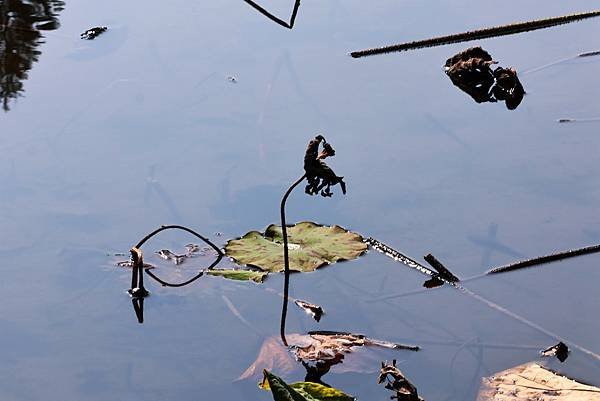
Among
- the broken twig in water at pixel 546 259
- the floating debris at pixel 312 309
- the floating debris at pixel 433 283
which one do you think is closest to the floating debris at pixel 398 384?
the floating debris at pixel 312 309

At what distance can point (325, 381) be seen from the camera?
6.88 ft

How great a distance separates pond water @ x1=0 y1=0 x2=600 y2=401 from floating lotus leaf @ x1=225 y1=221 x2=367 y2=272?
1.6 inches

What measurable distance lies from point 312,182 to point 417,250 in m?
0.38

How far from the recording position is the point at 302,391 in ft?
6.31

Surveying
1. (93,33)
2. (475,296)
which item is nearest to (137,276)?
(475,296)

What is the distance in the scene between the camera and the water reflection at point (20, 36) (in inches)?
142

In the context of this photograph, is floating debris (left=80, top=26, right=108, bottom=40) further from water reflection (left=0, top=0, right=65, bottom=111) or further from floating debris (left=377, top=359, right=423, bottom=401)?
floating debris (left=377, top=359, right=423, bottom=401)

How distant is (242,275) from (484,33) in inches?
72.6

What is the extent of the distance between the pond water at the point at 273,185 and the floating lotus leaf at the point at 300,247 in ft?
0.13

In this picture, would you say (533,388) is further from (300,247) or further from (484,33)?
(484,33)

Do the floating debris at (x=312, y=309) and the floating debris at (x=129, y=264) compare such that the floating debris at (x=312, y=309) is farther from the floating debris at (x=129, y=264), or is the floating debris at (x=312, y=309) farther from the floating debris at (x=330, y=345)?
the floating debris at (x=129, y=264)

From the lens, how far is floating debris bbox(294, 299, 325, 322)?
2.32m

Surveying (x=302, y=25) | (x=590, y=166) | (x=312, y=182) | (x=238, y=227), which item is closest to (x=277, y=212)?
(x=238, y=227)

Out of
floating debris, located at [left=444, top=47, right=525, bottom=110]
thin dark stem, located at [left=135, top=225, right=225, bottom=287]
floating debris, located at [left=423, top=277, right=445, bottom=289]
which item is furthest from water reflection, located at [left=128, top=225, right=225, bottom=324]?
floating debris, located at [left=444, top=47, right=525, bottom=110]
